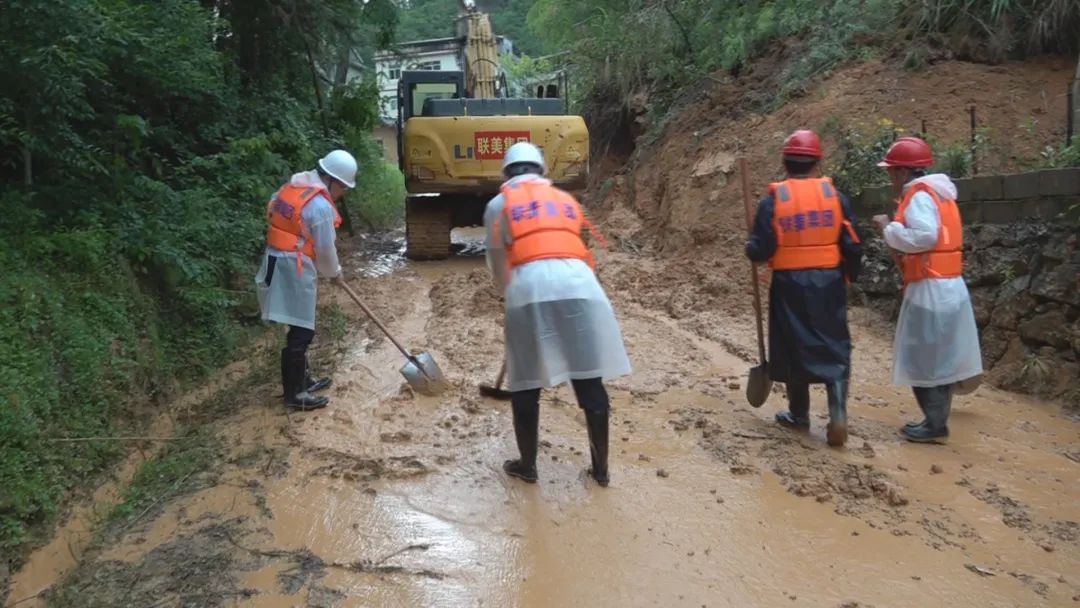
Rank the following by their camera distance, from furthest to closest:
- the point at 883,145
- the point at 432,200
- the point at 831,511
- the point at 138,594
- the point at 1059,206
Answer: the point at 432,200, the point at 883,145, the point at 1059,206, the point at 831,511, the point at 138,594

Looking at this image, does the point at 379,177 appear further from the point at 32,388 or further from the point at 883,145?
the point at 32,388

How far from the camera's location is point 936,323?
4512 millimetres

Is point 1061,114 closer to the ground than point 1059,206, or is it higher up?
higher up

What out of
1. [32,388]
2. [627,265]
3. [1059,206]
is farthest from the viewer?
[627,265]

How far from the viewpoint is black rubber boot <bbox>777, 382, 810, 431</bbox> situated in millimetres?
4664

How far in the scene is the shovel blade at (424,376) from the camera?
5223mm

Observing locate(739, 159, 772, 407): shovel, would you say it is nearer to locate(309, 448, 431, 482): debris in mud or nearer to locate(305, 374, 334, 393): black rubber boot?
locate(309, 448, 431, 482): debris in mud

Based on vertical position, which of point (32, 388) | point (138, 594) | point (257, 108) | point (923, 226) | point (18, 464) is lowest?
point (138, 594)

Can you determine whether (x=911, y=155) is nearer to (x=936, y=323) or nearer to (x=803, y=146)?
(x=803, y=146)

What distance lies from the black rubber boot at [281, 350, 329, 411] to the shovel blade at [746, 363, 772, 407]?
254cm

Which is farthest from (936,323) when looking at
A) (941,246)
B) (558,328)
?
(558,328)

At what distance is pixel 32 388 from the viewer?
13.7 ft

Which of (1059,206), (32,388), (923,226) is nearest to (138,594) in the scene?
(32,388)

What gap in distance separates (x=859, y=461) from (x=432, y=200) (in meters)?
7.56
